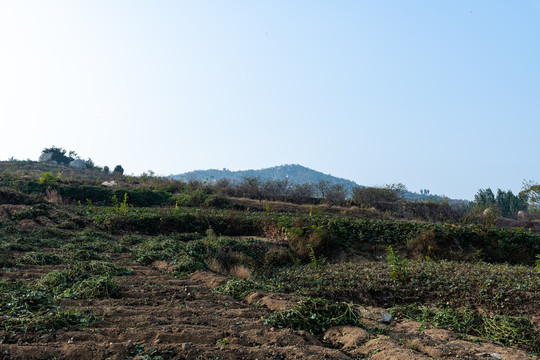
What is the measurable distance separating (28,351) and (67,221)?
9525mm

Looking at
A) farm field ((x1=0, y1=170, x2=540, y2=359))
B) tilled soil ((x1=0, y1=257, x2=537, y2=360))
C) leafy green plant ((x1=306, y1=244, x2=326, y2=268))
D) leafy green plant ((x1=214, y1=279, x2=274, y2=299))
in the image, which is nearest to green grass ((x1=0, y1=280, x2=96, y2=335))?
farm field ((x1=0, y1=170, x2=540, y2=359))

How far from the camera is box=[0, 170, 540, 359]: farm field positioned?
147 inches

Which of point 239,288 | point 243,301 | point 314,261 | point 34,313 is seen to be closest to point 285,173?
point 314,261

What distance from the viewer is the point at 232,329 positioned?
422 cm

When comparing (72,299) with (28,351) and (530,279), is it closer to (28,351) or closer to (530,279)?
(28,351)

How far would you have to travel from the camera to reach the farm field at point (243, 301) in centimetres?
374

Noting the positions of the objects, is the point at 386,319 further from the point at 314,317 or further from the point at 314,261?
the point at 314,261

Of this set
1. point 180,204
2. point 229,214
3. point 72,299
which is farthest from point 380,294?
point 180,204

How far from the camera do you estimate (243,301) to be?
5664 millimetres

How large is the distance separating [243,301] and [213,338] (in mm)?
1788

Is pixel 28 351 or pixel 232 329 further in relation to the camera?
pixel 232 329

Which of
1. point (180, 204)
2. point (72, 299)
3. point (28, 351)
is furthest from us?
point (180, 204)

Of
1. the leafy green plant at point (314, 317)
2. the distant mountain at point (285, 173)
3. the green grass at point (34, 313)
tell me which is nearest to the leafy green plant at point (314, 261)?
the leafy green plant at point (314, 317)

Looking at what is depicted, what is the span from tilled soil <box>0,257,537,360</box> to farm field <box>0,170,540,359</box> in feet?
0.05
